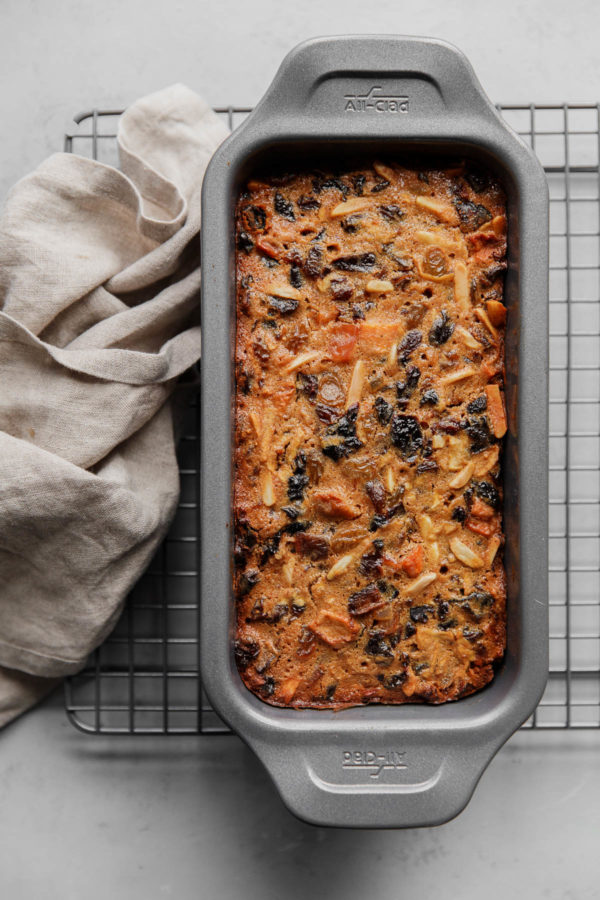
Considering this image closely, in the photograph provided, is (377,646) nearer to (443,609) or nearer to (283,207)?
(443,609)

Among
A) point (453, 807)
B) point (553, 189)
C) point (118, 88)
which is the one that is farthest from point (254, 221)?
point (453, 807)

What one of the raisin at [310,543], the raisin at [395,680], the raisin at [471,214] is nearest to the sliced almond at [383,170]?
the raisin at [471,214]

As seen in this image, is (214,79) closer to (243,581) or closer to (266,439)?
(266,439)

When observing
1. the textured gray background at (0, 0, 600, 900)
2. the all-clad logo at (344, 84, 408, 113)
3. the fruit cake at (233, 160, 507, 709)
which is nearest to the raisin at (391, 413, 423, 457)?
the fruit cake at (233, 160, 507, 709)

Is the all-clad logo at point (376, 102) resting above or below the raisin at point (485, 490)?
above

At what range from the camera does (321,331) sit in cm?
123

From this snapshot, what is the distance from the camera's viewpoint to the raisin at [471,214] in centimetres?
123

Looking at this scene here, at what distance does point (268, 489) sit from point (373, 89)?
59cm

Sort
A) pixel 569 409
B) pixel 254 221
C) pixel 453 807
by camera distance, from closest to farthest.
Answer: pixel 453 807
pixel 254 221
pixel 569 409

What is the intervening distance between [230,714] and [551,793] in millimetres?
670

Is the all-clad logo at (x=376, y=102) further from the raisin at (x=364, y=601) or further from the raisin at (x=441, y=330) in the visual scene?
the raisin at (x=364, y=601)

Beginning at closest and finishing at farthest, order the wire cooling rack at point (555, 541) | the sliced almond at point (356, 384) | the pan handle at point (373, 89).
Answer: the pan handle at point (373, 89)
the sliced almond at point (356, 384)
the wire cooling rack at point (555, 541)

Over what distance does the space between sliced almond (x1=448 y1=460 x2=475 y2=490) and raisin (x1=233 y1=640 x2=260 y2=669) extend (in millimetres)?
387

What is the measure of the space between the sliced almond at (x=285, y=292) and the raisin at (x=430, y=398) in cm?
24
